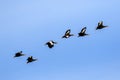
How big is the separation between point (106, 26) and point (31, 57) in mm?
17649

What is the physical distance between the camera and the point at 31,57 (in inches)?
4614

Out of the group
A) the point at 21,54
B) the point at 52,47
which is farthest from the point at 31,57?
the point at 52,47

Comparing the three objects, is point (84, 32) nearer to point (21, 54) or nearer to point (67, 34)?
point (67, 34)

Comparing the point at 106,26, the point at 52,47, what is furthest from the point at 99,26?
the point at 52,47

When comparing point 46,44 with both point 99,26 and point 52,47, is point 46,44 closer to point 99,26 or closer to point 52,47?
point 52,47

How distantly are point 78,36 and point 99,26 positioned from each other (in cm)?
488

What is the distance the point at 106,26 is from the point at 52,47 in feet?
43.0

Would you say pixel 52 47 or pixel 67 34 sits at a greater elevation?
pixel 67 34

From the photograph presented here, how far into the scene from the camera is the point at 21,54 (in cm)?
11588

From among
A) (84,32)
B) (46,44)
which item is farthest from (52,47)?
(84,32)

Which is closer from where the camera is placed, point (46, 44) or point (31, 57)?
point (46, 44)

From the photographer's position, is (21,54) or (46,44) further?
(21,54)

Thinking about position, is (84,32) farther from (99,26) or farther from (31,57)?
(31,57)

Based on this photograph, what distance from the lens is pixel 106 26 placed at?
112500 millimetres
